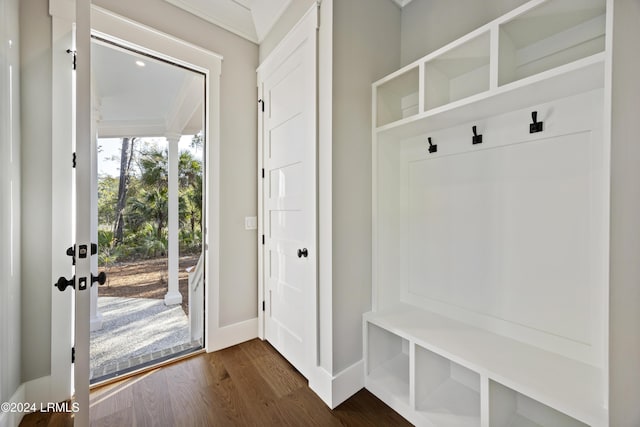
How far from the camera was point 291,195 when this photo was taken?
2.01 metres

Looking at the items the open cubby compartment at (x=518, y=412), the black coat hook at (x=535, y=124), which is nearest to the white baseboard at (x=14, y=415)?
the open cubby compartment at (x=518, y=412)

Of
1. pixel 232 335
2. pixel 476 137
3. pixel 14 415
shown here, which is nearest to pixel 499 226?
pixel 476 137

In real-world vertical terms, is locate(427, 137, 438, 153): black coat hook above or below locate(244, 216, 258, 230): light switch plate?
above

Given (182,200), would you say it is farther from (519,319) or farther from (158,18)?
(519,319)

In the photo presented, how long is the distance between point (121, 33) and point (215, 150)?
3.13 ft

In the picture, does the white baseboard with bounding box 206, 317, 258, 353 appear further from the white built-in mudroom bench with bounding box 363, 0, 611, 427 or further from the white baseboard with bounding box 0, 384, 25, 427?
the white built-in mudroom bench with bounding box 363, 0, 611, 427

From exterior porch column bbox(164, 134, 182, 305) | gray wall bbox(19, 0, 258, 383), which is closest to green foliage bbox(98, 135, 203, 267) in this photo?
exterior porch column bbox(164, 134, 182, 305)

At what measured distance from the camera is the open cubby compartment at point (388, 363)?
1.63m

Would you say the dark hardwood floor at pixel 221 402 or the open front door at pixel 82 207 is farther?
the dark hardwood floor at pixel 221 402

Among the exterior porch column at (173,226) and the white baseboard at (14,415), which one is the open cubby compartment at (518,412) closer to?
the white baseboard at (14,415)

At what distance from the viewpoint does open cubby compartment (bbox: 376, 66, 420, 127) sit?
1.75 m

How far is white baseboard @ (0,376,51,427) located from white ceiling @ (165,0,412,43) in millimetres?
2740

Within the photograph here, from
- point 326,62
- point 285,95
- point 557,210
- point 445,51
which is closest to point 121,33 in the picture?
point 285,95

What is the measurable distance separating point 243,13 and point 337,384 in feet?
9.79
